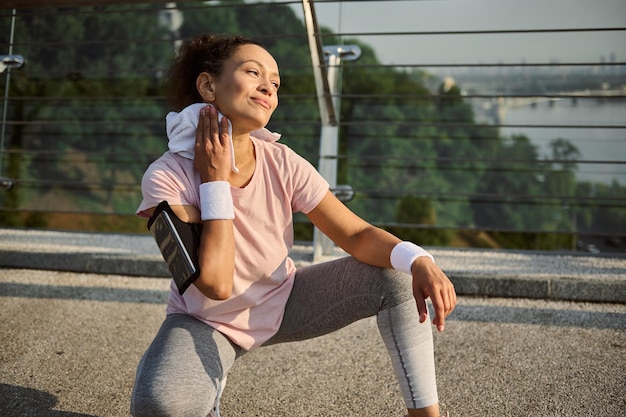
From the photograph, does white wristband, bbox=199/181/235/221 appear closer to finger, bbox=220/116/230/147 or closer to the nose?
finger, bbox=220/116/230/147

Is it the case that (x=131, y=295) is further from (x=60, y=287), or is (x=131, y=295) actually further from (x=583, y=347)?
(x=583, y=347)

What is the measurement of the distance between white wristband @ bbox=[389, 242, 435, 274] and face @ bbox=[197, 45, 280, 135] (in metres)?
0.42

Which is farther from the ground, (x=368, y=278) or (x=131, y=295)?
(x=368, y=278)

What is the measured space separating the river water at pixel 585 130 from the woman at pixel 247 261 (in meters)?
1.84

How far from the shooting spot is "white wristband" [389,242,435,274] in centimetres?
134

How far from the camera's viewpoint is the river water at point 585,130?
3037 mm

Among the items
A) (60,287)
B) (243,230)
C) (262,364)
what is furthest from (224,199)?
(60,287)

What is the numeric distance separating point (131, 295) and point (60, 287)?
31 centimetres

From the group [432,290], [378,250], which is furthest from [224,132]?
[432,290]

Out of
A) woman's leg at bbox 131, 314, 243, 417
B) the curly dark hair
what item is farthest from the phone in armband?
the curly dark hair

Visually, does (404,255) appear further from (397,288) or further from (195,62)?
(195,62)

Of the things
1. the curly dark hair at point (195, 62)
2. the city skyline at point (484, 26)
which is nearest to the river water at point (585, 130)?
the city skyline at point (484, 26)

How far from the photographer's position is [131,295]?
8.08ft

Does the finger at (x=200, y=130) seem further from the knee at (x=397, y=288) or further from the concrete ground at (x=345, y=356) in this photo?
the concrete ground at (x=345, y=356)
